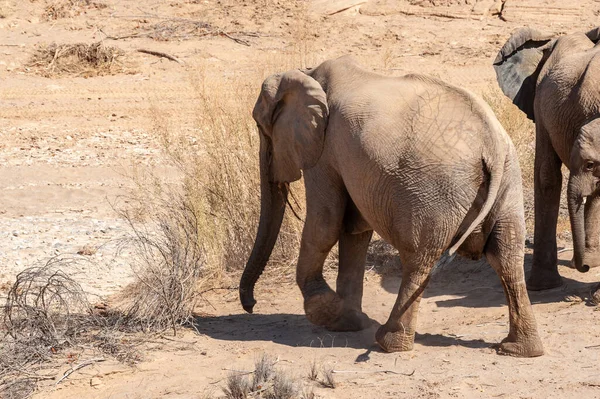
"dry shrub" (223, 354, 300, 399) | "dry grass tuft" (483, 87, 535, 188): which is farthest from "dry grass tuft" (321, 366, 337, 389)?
"dry grass tuft" (483, 87, 535, 188)

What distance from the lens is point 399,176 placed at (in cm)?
570

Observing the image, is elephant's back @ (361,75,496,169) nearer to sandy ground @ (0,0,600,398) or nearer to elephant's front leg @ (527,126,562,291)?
sandy ground @ (0,0,600,398)

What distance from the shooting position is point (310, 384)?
5.62 meters

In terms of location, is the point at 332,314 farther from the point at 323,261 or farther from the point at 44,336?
the point at 44,336

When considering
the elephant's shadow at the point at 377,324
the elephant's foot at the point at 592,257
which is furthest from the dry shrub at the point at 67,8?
the elephant's foot at the point at 592,257

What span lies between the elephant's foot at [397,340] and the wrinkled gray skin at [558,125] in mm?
1574

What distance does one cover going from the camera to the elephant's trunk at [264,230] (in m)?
6.79

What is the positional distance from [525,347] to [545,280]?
1653 mm

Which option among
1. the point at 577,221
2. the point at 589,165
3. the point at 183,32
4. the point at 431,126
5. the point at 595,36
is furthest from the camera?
the point at 183,32

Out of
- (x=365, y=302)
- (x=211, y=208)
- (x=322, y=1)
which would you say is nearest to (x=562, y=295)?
(x=365, y=302)

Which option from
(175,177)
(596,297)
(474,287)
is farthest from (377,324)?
(175,177)

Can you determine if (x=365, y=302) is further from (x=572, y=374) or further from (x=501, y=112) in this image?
(x=501, y=112)

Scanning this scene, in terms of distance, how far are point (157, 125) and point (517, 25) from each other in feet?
33.1

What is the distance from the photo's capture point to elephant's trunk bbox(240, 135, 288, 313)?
6785 millimetres
